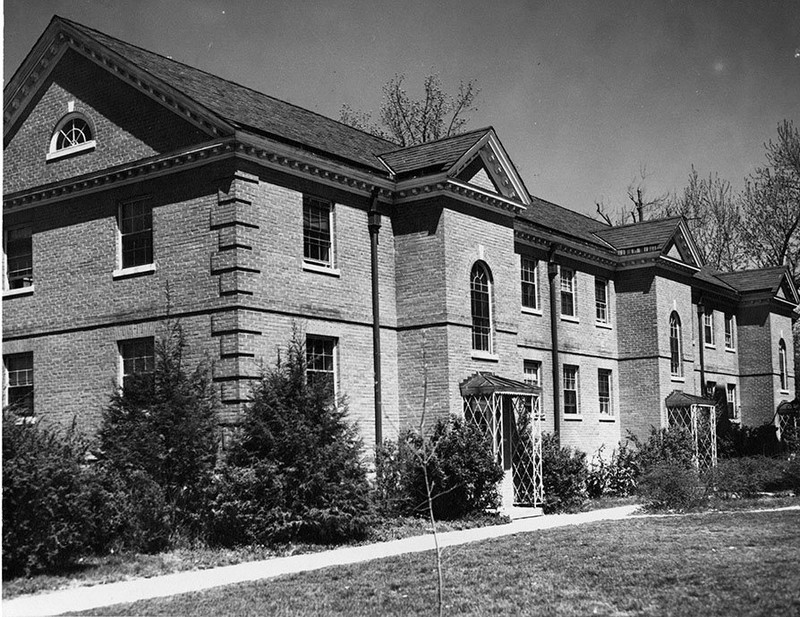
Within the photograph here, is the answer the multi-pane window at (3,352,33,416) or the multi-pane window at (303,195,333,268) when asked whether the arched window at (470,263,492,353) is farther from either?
the multi-pane window at (3,352,33,416)

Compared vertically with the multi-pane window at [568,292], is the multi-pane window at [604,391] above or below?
below

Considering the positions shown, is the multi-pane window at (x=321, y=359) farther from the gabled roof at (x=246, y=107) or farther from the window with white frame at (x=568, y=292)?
the window with white frame at (x=568, y=292)

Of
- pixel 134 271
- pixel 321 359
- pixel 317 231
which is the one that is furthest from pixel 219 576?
pixel 317 231

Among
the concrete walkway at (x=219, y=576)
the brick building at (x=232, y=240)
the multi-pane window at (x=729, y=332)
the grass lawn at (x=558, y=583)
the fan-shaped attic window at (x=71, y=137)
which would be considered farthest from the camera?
the multi-pane window at (x=729, y=332)

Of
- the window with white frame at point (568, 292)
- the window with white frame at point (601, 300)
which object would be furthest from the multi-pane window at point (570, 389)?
the window with white frame at point (601, 300)

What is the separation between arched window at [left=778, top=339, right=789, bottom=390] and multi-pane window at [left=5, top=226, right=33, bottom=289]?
32088mm

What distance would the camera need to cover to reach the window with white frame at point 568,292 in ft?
98.0

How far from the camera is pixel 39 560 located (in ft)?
42.8

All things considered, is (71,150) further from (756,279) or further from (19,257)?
(756,279)

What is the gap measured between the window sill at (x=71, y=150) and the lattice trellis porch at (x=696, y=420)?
64.6 feet

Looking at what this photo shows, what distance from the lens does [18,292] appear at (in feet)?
72.4

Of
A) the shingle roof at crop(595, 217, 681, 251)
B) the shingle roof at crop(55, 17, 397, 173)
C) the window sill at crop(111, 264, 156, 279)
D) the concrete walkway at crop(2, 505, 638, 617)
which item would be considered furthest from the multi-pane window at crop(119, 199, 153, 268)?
the shingle roof at crop(595, 217, 681, 251)

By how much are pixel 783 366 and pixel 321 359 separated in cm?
2887

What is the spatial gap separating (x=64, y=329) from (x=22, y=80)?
6.01 m
